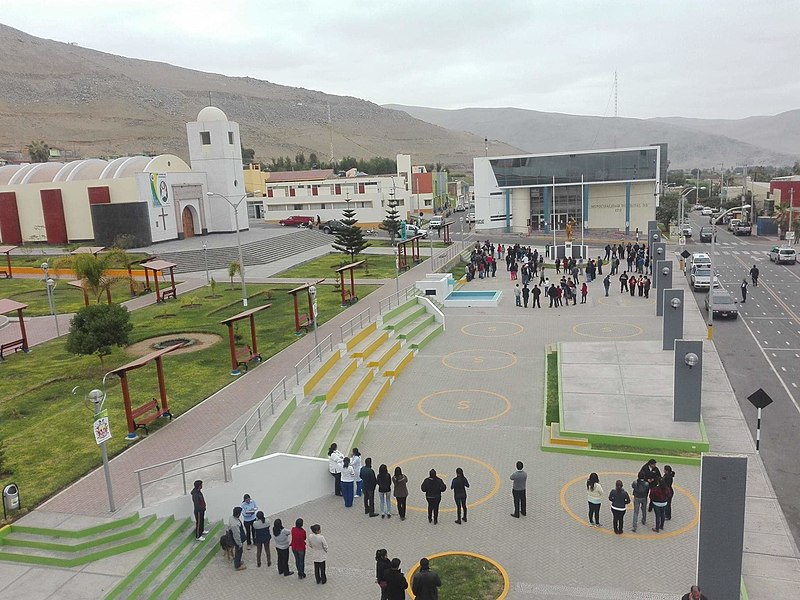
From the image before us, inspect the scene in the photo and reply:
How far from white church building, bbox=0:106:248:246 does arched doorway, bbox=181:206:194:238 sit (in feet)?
0.28

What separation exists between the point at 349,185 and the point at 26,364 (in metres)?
51.2

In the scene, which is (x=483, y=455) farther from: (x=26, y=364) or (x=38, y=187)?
(x=38, y=187)

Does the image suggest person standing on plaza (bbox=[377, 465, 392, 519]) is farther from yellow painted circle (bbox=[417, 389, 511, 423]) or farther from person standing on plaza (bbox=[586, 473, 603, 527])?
yellow painted circle (bbox=[417, 389, 511, 423])

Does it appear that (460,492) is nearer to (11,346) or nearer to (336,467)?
(336,467)

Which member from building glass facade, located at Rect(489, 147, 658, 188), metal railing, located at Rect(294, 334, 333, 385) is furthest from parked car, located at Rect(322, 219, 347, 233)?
metal railing, located at Rect(294, 334, 333, 385)

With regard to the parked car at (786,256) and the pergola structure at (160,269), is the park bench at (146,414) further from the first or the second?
the parked car at (786,256)

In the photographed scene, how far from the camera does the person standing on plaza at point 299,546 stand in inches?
405

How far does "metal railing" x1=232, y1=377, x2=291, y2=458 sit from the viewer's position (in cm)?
1309

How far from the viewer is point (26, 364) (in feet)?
72.0

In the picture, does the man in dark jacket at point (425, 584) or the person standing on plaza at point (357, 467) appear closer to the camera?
the man in dark jacket at point (425, 584)

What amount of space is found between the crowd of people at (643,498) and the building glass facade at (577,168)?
173ft

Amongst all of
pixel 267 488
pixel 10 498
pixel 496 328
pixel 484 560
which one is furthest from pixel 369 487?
pixel 496 328

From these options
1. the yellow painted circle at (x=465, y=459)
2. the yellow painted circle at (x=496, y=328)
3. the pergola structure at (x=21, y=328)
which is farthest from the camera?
the yellow painted circle at (x=496, y=328)

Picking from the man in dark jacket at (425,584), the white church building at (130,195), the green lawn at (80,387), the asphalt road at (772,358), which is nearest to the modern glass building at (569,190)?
the asphalt road at (772,358)
